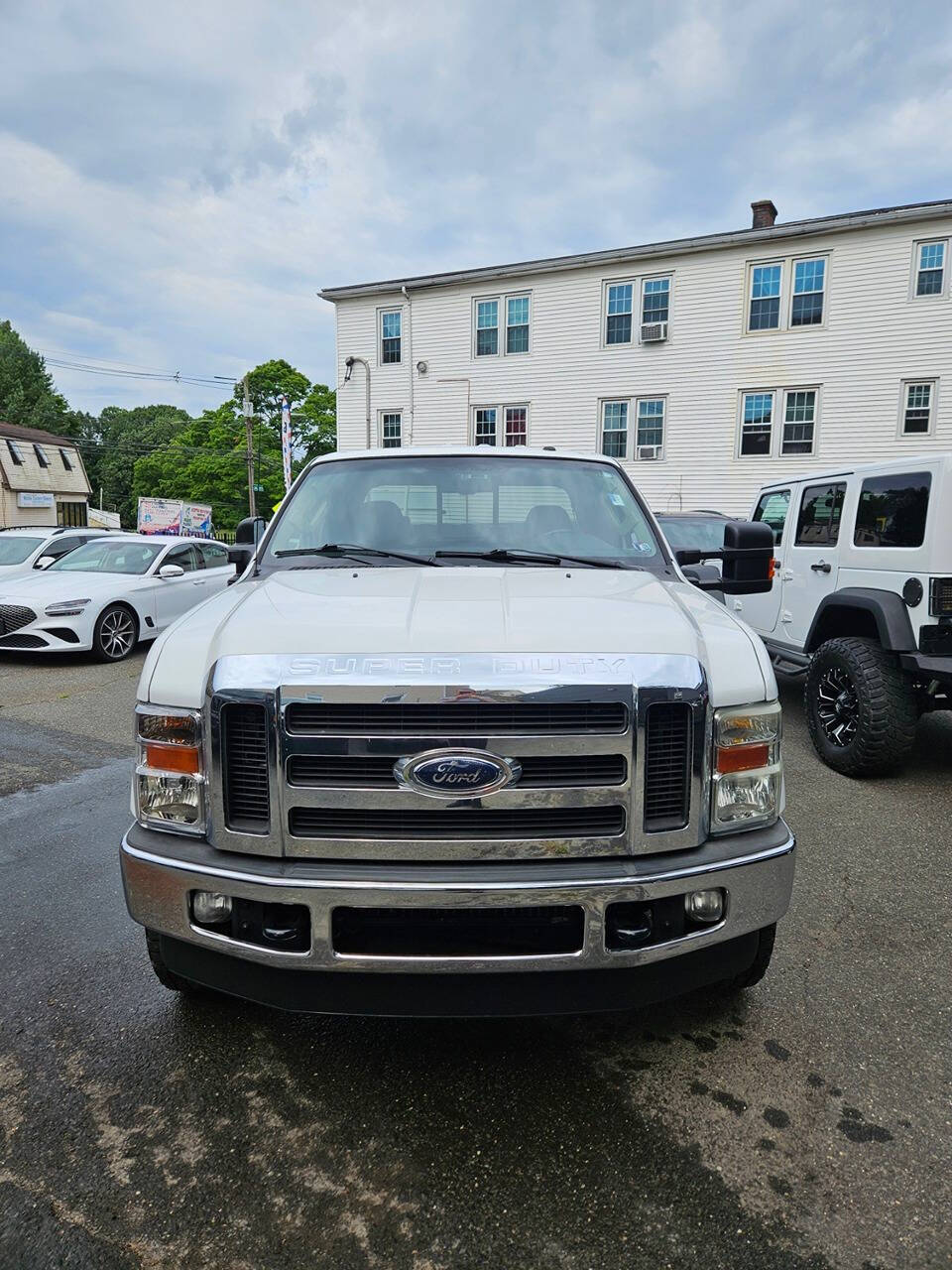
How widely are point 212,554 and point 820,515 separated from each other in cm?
822

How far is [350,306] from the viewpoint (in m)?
21.8

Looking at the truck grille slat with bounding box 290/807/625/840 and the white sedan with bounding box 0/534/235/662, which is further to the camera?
the white sedan with bounding box 0/534/235/662

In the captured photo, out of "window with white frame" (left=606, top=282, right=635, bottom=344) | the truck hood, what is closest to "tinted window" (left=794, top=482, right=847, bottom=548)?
the truck hood

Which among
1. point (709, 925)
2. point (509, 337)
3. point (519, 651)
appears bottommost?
point (709, 925)

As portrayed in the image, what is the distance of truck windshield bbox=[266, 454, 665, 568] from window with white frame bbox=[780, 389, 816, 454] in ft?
51.6

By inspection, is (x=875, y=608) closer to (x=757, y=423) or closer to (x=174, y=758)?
(x=174, y=758)

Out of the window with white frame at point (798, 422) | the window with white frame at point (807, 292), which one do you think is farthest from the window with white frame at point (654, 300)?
the window with white frame at point (798, 422)

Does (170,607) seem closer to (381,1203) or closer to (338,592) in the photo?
(338,592)

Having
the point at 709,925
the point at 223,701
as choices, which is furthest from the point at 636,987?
the point at 223,701

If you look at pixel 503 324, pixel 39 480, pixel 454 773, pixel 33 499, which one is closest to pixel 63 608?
pixel 454 773

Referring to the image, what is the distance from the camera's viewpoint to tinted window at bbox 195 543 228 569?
11141 millimetres

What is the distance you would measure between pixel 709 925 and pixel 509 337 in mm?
19962

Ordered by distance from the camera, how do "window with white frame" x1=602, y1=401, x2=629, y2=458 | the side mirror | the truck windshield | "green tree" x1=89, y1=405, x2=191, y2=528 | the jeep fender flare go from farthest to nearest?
"green tree" x1=89, y1=405, x2=191, y2=528 < "window with white frame" x1=602, y1=401, x2=629, y2=458 < the jeep fender flare < the side mirror < the truck windshield

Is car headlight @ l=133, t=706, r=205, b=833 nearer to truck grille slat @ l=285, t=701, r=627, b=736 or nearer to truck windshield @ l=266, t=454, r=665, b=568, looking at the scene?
truck grille slat @ l=285, t=701, r=627, b=736
